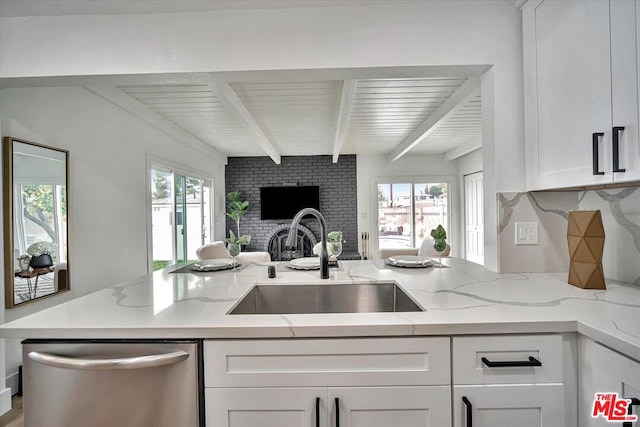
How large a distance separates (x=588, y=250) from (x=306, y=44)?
1.57 m

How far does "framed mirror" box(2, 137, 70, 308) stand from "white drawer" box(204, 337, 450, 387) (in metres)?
2.09

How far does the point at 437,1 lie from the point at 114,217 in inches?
128

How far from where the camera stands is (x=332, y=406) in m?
0.97

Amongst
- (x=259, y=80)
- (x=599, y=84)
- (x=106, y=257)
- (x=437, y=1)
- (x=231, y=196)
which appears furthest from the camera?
(x=231, y=196)

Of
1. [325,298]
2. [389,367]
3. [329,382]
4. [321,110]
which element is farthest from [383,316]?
[321,110]

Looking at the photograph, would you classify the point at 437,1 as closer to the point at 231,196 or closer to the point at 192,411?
the point at 192,411

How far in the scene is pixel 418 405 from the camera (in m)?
0.96

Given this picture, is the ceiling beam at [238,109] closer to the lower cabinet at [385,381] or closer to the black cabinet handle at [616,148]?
the lower cabinet at [385,381]

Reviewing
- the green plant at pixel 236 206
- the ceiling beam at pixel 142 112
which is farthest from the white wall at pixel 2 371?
the green plant at pixel 236 206

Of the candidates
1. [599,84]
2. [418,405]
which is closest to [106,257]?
[418,405]

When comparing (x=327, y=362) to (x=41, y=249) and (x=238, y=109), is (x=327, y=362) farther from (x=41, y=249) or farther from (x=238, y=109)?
(x=238, y=109)

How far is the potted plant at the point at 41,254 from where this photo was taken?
2348 millimetres

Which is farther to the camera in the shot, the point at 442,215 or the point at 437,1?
the point at 442,215

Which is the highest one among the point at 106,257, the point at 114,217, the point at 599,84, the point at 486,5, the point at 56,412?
the point at 486,5
